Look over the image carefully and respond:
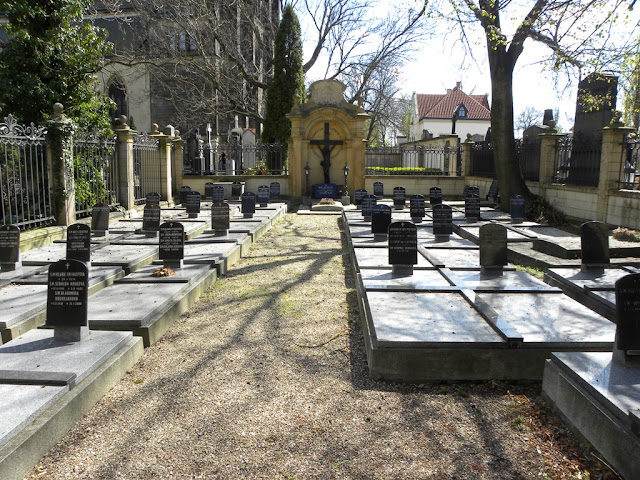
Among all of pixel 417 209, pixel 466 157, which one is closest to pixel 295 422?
pixel 417 209

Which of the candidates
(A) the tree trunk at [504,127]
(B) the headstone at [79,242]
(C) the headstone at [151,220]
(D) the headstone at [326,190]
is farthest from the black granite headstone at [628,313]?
(D) the headstone at [326,190]

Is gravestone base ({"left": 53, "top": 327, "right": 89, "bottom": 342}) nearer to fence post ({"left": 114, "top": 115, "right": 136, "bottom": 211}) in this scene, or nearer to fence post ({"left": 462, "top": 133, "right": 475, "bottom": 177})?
fence post ({"left": 114, "top": 115, "right": 136, "bottom": 211})

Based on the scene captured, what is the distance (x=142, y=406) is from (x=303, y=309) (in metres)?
3.07

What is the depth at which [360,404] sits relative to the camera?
4.17m

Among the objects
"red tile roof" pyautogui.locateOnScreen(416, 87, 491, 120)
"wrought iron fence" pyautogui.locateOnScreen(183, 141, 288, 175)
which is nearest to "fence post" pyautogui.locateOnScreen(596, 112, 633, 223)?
"wrought iron fence" pyautogui.locateOnScreen(183, 141, 288, 175)

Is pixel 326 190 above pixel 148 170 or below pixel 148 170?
below

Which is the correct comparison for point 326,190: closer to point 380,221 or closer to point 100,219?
point 380,221

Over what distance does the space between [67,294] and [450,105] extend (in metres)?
57.1

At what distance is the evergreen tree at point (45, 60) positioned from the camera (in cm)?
1226

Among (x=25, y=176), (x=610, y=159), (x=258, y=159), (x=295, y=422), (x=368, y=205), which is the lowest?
(x=295, y=422)

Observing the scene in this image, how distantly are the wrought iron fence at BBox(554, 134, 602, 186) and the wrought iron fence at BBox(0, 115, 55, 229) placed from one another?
1365 centimetres

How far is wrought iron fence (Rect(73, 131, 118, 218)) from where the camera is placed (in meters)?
12.7

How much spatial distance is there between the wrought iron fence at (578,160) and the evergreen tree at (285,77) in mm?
14529

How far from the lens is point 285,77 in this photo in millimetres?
27156
